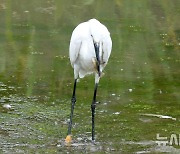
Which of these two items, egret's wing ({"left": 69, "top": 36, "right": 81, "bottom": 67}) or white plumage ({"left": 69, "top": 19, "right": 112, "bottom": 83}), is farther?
egret's wing ({"left": 69, "top": 36, "right": 81, "bottom": 67})

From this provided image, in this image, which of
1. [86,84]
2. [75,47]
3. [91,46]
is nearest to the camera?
[91,46]

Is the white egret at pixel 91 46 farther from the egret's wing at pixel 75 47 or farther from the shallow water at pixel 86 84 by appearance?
the shallow water at pixel 86 84

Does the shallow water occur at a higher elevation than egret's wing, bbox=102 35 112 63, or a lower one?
lower

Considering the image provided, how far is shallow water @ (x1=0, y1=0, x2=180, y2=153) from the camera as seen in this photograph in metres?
6.52

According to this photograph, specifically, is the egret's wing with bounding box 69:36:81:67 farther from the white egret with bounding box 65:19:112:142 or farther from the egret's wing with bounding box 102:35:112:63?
the egret's wing with bounding box 102:35:112:63

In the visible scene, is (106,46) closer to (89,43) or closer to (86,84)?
(89,43)

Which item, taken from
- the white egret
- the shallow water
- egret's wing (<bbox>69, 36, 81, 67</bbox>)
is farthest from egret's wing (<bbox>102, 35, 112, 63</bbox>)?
the shallow water

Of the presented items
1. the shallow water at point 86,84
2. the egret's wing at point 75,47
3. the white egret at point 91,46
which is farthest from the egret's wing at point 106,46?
the shallow water at point 86,84

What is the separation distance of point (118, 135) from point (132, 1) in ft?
32.3

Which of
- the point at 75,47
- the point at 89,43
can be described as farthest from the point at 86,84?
the point at 89,43

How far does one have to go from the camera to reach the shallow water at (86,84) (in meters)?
6.52

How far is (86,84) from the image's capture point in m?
8.75

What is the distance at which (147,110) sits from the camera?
24.8 feet

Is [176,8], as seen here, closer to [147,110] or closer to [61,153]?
[147,110]
